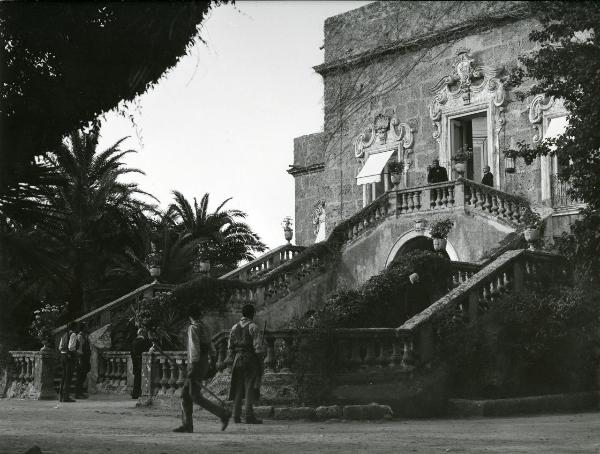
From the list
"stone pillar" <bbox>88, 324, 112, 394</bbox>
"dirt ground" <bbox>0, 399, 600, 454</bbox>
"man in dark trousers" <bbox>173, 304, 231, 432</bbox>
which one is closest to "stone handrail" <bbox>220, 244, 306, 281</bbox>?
"stone pillar" <bbox>88, 324, 112, 394</bbox>

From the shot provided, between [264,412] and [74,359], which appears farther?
[74,359]

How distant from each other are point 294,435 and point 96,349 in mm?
11667

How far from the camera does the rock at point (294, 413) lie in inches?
543

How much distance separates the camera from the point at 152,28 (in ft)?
30.2

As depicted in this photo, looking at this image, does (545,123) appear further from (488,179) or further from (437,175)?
(437,175)

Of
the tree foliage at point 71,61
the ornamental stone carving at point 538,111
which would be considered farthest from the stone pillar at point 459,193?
the tree foliage at point 71,61

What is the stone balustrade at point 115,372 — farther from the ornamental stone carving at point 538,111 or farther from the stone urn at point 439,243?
the ornamental stone carving at point 538,111

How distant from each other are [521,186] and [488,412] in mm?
10884

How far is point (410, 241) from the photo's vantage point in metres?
23.6

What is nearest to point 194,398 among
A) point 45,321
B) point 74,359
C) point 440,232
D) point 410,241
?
point 74,359

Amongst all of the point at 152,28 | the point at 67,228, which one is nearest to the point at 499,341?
the point at 152,28

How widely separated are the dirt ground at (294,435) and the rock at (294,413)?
0.34 m

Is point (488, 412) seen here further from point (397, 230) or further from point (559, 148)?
point (397, 230)

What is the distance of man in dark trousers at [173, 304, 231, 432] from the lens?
11750mm
